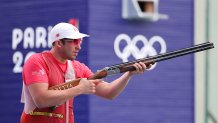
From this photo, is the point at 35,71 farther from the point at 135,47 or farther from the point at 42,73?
the point at 135,47

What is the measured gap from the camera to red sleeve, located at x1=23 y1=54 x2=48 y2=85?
6444 mm

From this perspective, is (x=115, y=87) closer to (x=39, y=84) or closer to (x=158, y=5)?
(x=39, y=84)

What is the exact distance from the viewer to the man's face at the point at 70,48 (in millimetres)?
6607

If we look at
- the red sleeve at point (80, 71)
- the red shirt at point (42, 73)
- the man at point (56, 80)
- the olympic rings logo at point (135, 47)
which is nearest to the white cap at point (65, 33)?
the man at point (56, 80)

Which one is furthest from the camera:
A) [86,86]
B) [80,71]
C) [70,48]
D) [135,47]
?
[135,47]

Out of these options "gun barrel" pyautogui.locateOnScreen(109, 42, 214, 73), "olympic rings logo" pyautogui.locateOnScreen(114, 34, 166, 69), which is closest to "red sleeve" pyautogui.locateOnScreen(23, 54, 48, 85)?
"gun barrel" pyautogui.locateOnScreen(109, 42, 214, 73)

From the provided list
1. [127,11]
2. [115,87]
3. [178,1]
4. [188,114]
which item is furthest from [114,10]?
[115,87]

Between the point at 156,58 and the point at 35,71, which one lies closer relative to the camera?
the point at 35,71

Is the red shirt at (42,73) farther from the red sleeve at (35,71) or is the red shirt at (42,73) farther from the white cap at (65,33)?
the white cap at (65,33)

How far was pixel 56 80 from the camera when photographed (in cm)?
663

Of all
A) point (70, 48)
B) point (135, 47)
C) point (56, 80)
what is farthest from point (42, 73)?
point (135, 47)

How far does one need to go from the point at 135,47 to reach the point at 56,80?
306 cm

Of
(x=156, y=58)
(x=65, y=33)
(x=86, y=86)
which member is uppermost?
(x=65, y=33)

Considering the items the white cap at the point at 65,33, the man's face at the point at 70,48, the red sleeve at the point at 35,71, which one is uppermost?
the white cap at the point at 65,33
